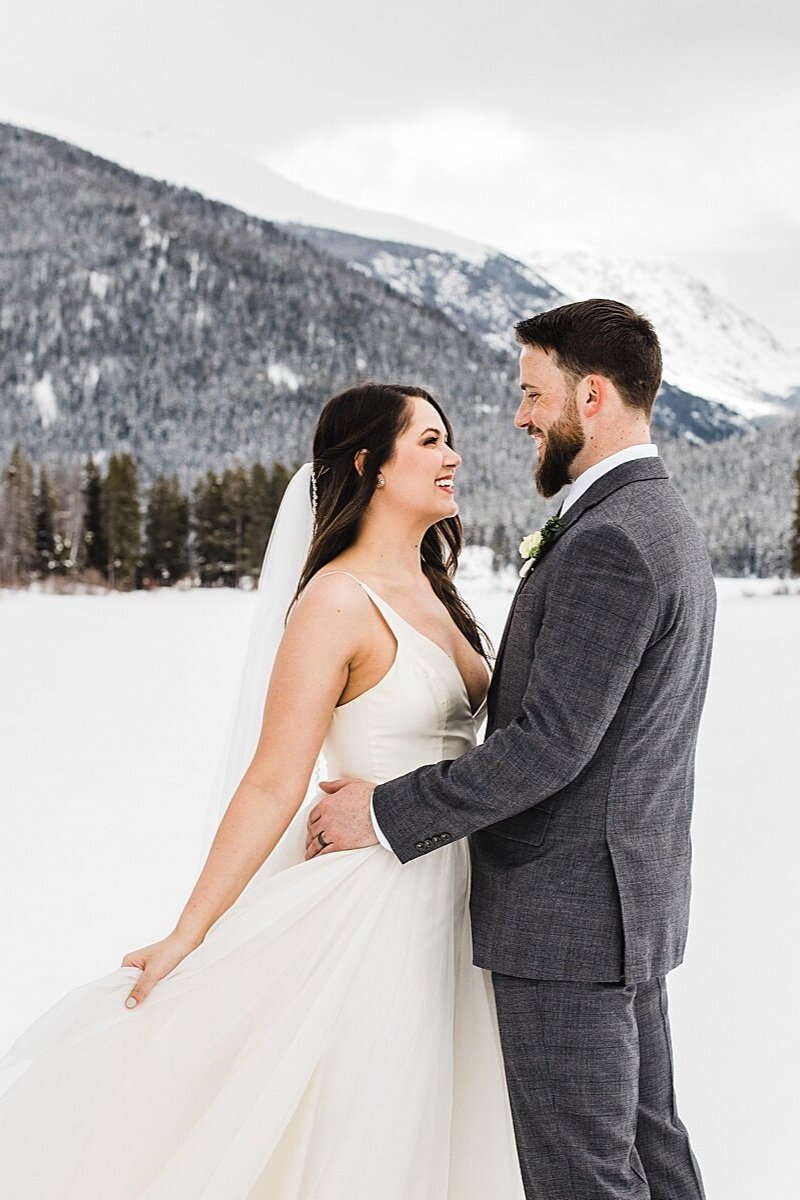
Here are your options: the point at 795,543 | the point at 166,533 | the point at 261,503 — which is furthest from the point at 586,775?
the point at 261,503

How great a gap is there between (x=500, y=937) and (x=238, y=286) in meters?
13.1

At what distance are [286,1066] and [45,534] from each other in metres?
10.1

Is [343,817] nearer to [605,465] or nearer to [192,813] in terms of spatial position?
[605,465]

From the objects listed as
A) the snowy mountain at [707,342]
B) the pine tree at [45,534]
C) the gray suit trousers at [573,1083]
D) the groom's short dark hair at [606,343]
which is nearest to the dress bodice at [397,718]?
the gray suit trousers at [573,1083]

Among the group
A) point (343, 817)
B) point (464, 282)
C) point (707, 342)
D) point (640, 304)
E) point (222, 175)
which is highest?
point (222, 175)

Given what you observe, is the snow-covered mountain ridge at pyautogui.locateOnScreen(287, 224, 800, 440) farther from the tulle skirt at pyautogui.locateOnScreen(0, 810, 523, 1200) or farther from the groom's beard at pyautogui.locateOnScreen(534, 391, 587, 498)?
the tulle skirt at pyautogui.locateOnScreen(0, 810, 523, 1200)

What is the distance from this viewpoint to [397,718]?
1808mm

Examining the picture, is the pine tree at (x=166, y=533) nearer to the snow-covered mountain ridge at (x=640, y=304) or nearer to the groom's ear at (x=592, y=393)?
the snow-covered mountain ridge at (x=640, y=304)

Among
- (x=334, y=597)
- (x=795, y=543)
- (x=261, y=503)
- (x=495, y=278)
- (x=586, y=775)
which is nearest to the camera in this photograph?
(x=586, y=775)

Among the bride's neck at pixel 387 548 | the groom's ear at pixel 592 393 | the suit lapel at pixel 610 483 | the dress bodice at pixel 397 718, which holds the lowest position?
the dress bodice at pixel 397 718

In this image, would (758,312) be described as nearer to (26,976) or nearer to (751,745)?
(751,745)

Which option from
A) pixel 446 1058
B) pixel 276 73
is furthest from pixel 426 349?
pixel 446 1058

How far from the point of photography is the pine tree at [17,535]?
1120 cm

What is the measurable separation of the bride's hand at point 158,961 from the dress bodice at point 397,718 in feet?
1.08
